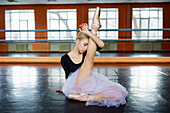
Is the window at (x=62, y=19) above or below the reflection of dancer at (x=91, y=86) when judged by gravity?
above

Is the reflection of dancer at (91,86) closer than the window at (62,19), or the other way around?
the reflection of dancer at (91,86)

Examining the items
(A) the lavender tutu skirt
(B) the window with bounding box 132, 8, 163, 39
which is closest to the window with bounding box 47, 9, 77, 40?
(B) the window with bounding box 132, 8, 163, 39

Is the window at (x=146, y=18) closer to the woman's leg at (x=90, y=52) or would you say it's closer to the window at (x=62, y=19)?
the window at (x=62, y=19)

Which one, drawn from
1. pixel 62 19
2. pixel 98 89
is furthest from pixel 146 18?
pixel 98 89

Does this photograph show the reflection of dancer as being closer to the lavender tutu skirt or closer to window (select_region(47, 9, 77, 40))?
the lavender tutu skirt

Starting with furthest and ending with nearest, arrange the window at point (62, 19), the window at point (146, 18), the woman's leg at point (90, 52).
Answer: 1. the window at point (62, 19)
2. the window at point (146, 18)
3. the woman's leg at point (90, 52)

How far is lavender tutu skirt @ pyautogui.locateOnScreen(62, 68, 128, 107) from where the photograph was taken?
158 centimetres

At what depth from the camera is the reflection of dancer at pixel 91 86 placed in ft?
5.04

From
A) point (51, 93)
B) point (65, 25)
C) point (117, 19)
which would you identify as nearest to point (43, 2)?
point (65, 25)

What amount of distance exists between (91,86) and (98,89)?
6 centimetres

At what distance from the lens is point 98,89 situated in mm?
1636

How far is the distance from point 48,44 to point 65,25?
13.6ft

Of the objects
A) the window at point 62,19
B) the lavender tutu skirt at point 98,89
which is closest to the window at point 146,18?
the window at point 62,19

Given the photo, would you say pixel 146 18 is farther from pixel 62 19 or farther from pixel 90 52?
pixel 90 52
